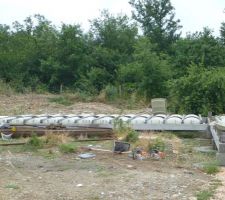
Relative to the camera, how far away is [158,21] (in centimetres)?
4262

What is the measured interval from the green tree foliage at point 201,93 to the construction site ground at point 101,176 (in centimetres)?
572

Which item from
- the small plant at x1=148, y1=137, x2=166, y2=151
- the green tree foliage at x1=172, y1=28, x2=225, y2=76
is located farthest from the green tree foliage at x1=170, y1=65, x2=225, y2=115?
the green tree foliage at x1=172, y1=28, x2=225, y2=76

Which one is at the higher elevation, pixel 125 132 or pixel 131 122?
pixel 131 122

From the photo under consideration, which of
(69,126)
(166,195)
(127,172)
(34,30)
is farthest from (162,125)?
(34,30)

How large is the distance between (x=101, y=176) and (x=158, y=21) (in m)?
36.0

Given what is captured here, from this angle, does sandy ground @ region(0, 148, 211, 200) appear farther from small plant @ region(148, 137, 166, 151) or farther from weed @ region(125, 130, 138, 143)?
weed @ region(125, 130, 138, 143)

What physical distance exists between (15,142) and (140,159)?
3.61m

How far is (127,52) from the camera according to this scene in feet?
A: 111

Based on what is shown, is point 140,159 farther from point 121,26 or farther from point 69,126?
point 121,26

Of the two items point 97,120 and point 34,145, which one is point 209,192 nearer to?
point 34,145

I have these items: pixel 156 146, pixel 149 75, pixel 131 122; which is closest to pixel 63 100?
pixel 149 75

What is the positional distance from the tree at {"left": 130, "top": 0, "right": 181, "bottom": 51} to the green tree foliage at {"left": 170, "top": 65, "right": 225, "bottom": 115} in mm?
23147

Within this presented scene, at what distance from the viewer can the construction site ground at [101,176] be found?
6.65 metres

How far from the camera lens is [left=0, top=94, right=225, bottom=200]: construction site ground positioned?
21.8 feet
